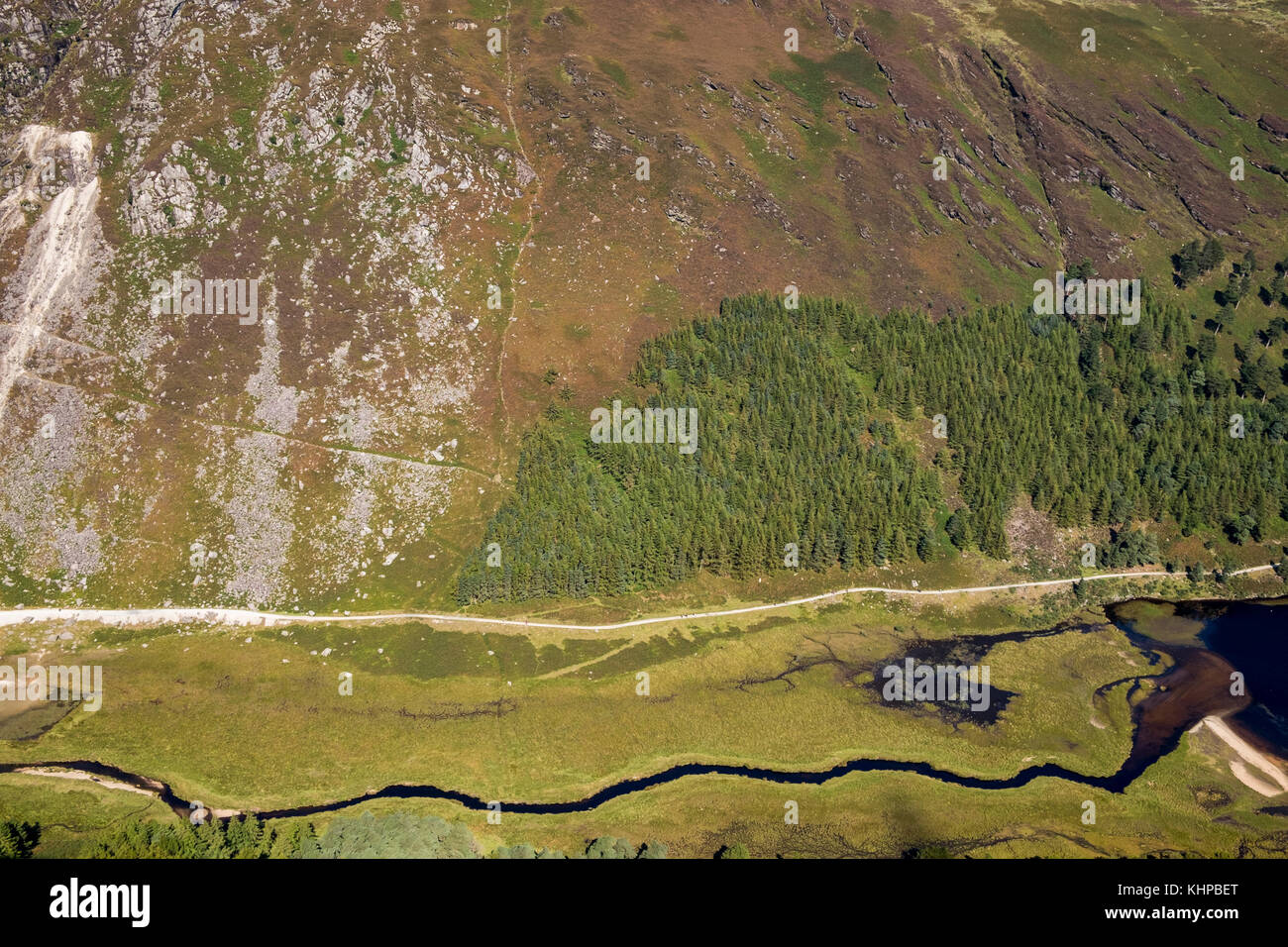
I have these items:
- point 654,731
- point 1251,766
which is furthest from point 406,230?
point 1251,766

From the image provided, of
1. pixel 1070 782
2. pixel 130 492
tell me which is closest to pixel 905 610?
pixel 1070 782

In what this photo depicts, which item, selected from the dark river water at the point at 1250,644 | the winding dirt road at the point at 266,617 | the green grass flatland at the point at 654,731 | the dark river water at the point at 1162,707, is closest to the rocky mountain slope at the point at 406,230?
the winding dirt road at the point at 266,617

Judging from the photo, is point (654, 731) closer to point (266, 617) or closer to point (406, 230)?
point (266, 617)

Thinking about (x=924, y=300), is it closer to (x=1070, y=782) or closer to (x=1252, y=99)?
(x=1070, y=782)

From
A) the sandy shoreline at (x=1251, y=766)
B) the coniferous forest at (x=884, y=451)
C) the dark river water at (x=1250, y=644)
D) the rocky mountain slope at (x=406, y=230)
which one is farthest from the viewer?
the coniferous forest at (x=884, y=451)

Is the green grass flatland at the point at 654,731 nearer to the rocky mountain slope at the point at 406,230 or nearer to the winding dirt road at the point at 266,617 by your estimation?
the winding dirt road at the point at 266,617

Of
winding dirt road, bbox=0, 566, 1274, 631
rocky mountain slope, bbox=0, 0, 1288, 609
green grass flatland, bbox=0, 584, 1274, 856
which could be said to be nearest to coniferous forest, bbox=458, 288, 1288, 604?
winding dirt road, bbox=0, 566, 1274, 631
